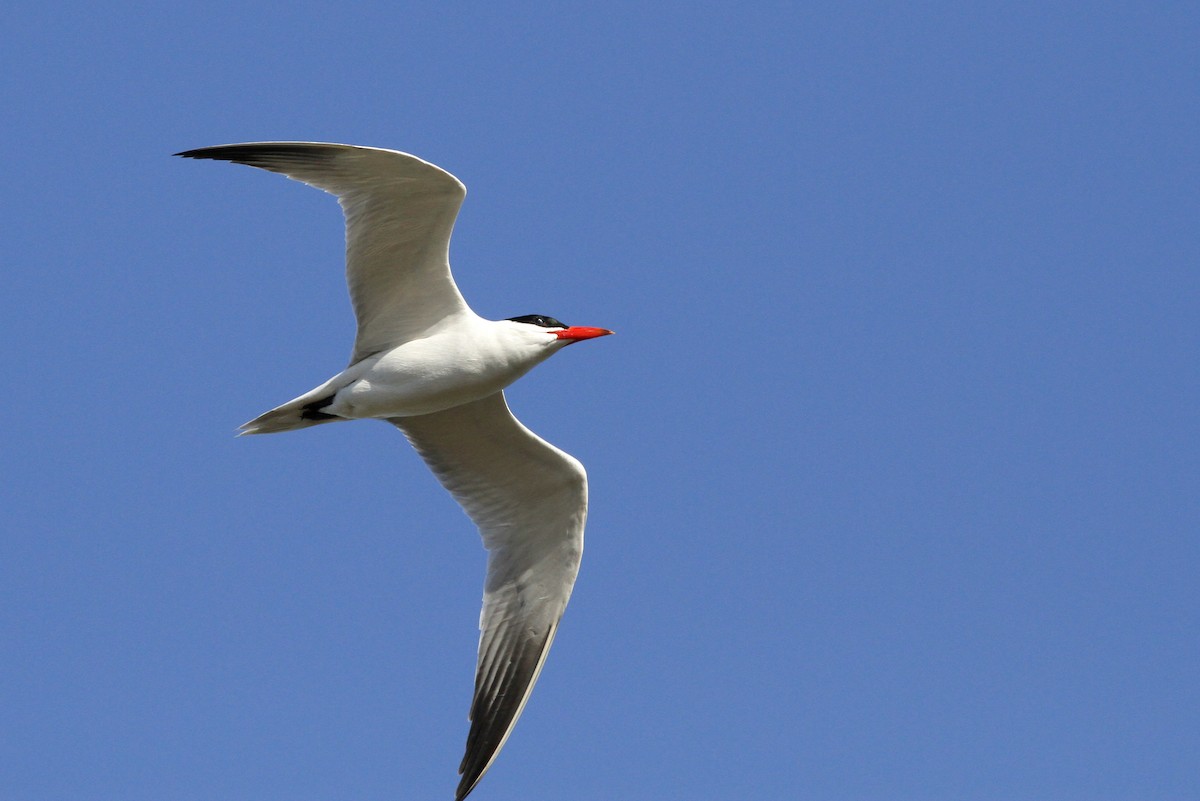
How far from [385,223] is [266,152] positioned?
106cm

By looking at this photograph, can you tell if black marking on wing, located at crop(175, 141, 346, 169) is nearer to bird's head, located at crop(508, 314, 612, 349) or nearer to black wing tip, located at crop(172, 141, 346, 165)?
black wing tip, located at crop(172, 141, 346, 165)

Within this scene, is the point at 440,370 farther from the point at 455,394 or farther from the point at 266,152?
the point at 266,152

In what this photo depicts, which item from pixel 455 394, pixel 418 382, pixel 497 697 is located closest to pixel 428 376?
pixel 418 382

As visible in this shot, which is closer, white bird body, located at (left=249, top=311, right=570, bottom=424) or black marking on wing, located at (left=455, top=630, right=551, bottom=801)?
white bird body, located at (left=249, top=311, right=570, bottom=424)

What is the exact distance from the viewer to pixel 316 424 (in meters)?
12.4

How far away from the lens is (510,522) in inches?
535

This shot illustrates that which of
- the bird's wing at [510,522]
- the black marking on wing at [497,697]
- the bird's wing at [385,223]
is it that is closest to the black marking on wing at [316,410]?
the bird's wing at [385,223]

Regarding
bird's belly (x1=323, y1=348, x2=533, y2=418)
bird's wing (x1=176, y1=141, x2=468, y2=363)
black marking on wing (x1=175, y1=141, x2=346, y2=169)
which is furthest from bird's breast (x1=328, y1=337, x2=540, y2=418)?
black marking on wing (x1=175, y1=141, x2=346, y2=169)

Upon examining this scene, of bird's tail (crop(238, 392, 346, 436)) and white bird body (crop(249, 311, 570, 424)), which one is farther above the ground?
white bird body (crop(249, 311, 570, 424))

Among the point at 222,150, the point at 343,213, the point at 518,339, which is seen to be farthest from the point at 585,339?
the point at 222,150

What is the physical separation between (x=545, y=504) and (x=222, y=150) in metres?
4.34

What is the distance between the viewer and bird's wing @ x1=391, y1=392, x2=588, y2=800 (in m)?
13.1

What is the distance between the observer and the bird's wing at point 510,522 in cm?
1308

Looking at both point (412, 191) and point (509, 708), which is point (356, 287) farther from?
point (509, 708)
